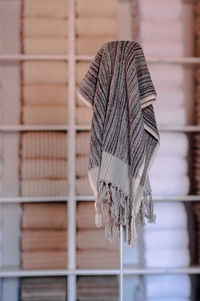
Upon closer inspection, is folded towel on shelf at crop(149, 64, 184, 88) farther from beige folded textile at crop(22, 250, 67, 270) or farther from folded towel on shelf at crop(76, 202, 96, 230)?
beige folded textile at crop(22, 250, 67, 270)

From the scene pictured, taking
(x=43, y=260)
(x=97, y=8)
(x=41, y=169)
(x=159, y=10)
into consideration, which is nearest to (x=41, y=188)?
(x=41, y=169)

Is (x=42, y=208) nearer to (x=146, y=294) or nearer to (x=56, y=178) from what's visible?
(x=56, y=178)

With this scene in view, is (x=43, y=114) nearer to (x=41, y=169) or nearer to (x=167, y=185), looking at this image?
(x=41, y=169)

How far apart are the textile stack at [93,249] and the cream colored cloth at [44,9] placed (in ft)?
3.70

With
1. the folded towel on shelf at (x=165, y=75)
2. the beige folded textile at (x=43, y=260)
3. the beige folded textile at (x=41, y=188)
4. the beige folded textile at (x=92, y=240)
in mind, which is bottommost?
the beige folded textile at (x=43, y=260)

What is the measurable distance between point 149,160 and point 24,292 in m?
1.12

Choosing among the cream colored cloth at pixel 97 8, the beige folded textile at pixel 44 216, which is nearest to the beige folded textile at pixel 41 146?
the beige folded textile at pixel 44 216

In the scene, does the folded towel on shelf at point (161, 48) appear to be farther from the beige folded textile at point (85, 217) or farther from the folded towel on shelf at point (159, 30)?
the beige folded textile at point (85, 217)

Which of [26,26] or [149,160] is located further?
[26,26]

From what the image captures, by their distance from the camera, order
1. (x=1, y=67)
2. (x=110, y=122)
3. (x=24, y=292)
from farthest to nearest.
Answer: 1. (x=1, y=67)
2. (x=24, y=292)
3. (x=110, y=122)

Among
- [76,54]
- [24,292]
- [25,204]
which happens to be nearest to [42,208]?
[25,204]

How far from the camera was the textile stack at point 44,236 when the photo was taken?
6.87ft

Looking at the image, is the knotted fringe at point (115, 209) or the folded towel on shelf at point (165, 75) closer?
the knotted fringe at point (115, 209)

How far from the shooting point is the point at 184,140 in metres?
2.19
